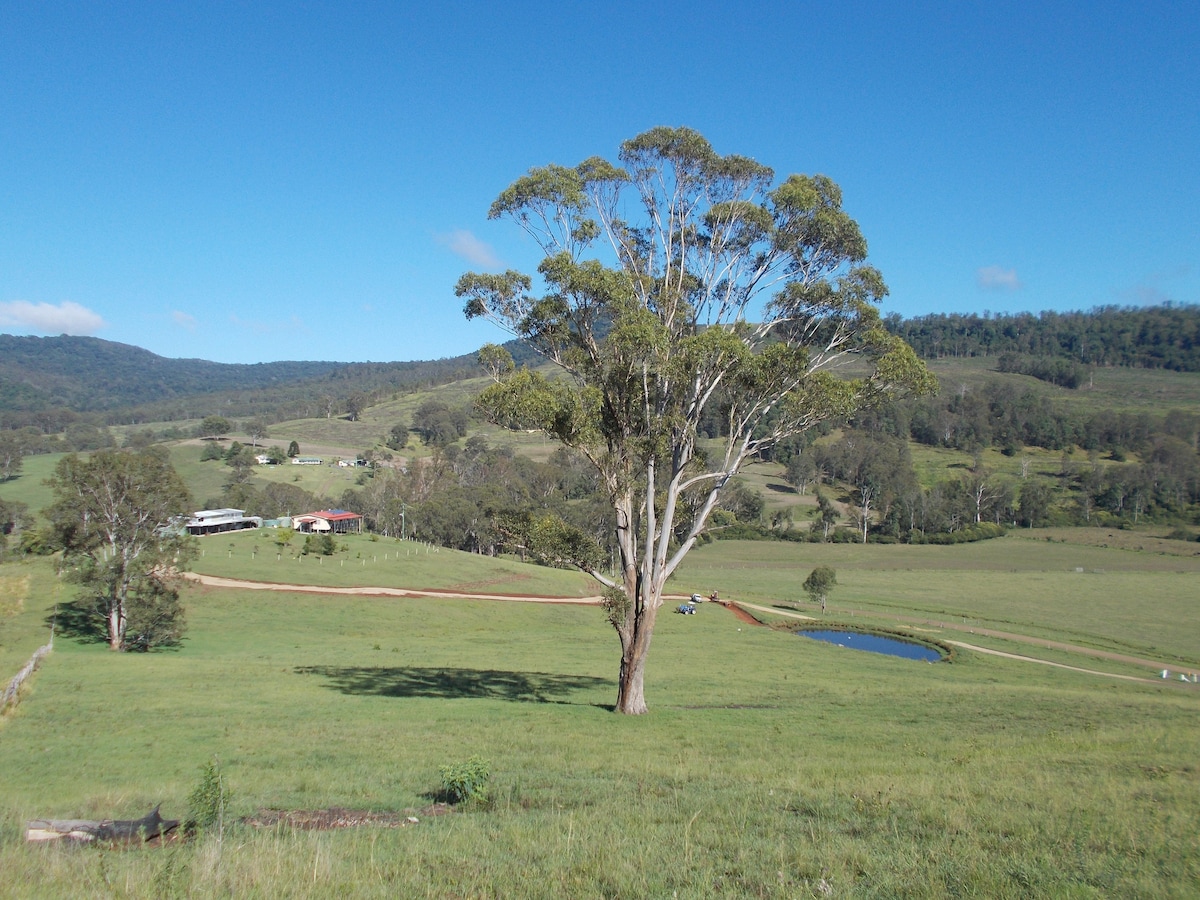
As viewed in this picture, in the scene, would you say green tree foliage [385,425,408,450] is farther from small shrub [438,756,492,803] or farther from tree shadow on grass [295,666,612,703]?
small shrub [438,756,492,803]

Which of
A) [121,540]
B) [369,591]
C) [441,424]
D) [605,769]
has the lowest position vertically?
[369,591]

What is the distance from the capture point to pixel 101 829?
8398 mm

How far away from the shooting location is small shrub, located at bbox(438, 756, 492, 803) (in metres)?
10.5

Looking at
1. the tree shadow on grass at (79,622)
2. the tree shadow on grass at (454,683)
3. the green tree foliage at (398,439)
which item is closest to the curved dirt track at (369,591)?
the tree shadow on grass at (79,622)

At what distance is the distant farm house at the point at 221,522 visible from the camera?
91312 mm

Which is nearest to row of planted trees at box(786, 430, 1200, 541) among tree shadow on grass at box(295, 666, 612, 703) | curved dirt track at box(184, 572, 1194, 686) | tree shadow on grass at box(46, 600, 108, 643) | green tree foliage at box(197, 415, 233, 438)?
curved dirt track at box(184, 572, 1194, 686)

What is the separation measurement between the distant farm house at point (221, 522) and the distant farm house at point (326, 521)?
17.7 ft

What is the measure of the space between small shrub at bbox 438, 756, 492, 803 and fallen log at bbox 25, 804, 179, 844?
339cm

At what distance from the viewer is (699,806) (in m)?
9.73

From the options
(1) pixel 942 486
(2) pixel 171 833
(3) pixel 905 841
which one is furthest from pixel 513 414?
(1) pixel 942 486

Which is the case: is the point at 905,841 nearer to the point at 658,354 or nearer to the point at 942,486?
the point at 658,354

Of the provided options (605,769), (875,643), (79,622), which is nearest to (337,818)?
(605,769)

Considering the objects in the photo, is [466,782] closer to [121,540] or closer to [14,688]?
[14,688]

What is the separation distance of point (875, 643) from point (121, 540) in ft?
143
